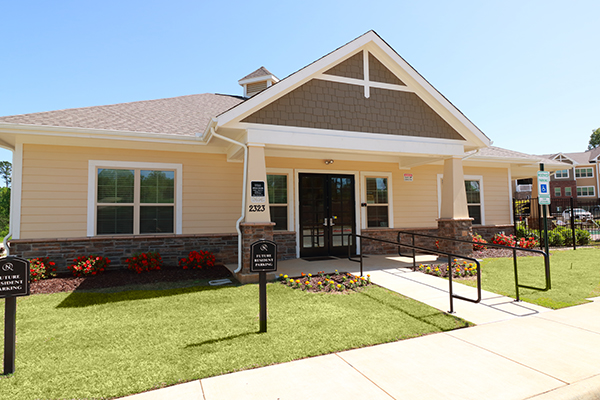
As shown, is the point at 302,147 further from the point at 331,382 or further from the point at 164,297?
the point at 331,382

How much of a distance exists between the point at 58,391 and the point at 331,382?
8.07 ft

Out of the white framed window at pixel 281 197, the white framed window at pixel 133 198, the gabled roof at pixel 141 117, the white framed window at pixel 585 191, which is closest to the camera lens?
the gabled roof at pixel 141 117

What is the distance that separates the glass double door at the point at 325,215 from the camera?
1045 centimetres

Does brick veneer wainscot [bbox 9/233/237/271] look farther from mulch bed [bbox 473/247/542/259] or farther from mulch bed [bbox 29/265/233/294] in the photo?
mulch bed [bbox 473/247/542/259]

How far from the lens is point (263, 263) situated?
4496 mm

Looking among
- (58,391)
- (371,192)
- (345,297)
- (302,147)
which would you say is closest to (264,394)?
(58,391)

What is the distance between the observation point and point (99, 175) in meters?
8.86

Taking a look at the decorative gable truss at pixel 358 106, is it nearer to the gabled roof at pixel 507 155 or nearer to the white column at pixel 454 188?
the white column at pixel 454 188

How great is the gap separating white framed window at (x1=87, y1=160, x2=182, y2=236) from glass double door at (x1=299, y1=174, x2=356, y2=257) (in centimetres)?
368

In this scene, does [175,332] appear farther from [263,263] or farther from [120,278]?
[120,278]

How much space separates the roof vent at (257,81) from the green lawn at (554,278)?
11.4 metres

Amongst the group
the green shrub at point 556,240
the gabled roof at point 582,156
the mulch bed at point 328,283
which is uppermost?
the gabled roof at point 582,156

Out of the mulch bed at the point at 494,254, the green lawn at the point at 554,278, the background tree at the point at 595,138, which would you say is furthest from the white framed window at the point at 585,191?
the mulch bed at the point at 494,254

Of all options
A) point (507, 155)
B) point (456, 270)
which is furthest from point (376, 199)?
point (507, 155)
